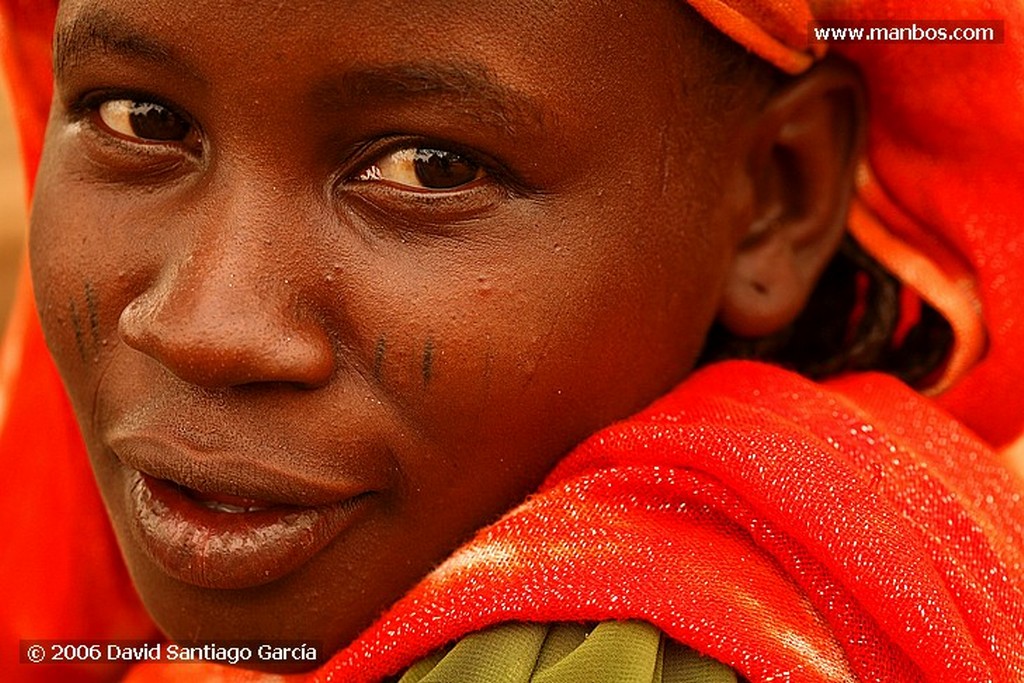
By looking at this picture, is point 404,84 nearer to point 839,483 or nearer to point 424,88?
point 424,88

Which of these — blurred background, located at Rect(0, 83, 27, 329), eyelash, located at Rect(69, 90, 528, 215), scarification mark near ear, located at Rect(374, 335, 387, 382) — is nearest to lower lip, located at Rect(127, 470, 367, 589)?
scarification mark near ear, located at Rect(374, 335, 387, 382)

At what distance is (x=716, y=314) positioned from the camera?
1472mm

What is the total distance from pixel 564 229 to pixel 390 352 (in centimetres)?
18

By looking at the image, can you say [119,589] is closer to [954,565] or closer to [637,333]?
[637,333]

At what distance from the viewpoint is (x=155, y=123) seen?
4.17 ft

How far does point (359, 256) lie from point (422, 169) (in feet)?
0.31

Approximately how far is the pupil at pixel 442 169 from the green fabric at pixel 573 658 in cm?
37

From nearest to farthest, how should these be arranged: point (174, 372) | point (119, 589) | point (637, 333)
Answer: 1. point (174, 372)
2. point (637, 333)
3. point (119, 589)

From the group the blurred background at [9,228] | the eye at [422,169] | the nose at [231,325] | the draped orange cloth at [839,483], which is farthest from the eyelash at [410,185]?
the blurred background at [9,228]

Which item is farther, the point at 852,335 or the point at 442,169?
the point at 852,335

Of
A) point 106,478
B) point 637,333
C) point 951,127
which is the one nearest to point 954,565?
point 637,333

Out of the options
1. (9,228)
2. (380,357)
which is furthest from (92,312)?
(9,228)

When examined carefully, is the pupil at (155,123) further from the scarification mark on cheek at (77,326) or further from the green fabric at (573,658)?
the green fabric at (573,658)

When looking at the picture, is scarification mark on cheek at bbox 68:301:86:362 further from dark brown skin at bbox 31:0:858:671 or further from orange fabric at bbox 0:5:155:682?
orange fabric at bbox 0:5:155:682
